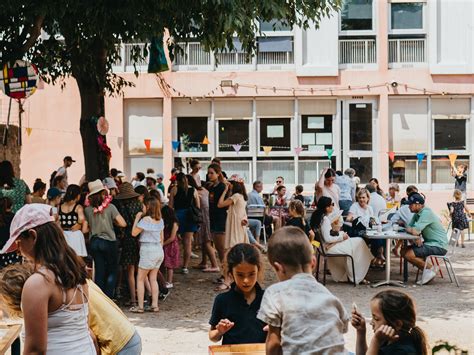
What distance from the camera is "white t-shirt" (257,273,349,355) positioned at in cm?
345

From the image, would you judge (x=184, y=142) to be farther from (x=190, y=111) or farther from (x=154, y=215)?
(x=154, y=215)

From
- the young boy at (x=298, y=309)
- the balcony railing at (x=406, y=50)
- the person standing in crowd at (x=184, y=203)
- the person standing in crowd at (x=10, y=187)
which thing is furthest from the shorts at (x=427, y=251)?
the balcony railing at (x=406, y=50)

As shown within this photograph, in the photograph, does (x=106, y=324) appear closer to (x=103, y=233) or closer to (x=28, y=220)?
(x=28, y=220)

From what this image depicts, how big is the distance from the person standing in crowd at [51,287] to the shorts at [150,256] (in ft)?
20.8

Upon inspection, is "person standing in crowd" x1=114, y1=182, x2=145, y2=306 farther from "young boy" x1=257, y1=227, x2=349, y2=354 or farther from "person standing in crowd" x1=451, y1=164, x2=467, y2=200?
"person standing in crowd" x1=451, y1=164, x2=467, y2=200

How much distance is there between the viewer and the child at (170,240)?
1112 cm

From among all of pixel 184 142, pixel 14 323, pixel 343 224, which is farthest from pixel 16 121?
pixel 14 323

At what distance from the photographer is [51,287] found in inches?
136

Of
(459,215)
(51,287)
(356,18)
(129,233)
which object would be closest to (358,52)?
(356,18)

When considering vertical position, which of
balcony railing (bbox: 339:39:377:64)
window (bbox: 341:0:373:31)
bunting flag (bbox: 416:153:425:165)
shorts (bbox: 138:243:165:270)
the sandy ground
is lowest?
the sandy ground

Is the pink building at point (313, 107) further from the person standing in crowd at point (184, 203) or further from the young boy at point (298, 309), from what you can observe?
the young boy at point (298, 309)

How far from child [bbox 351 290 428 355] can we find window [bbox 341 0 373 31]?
66.3ft

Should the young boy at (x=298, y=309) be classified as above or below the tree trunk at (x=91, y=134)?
below

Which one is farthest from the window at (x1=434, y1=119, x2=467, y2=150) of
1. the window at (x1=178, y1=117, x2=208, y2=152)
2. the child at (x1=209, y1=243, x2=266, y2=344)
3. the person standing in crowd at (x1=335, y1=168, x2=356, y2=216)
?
the child at (x1=209, y1=243, x2=266, y2=344)
